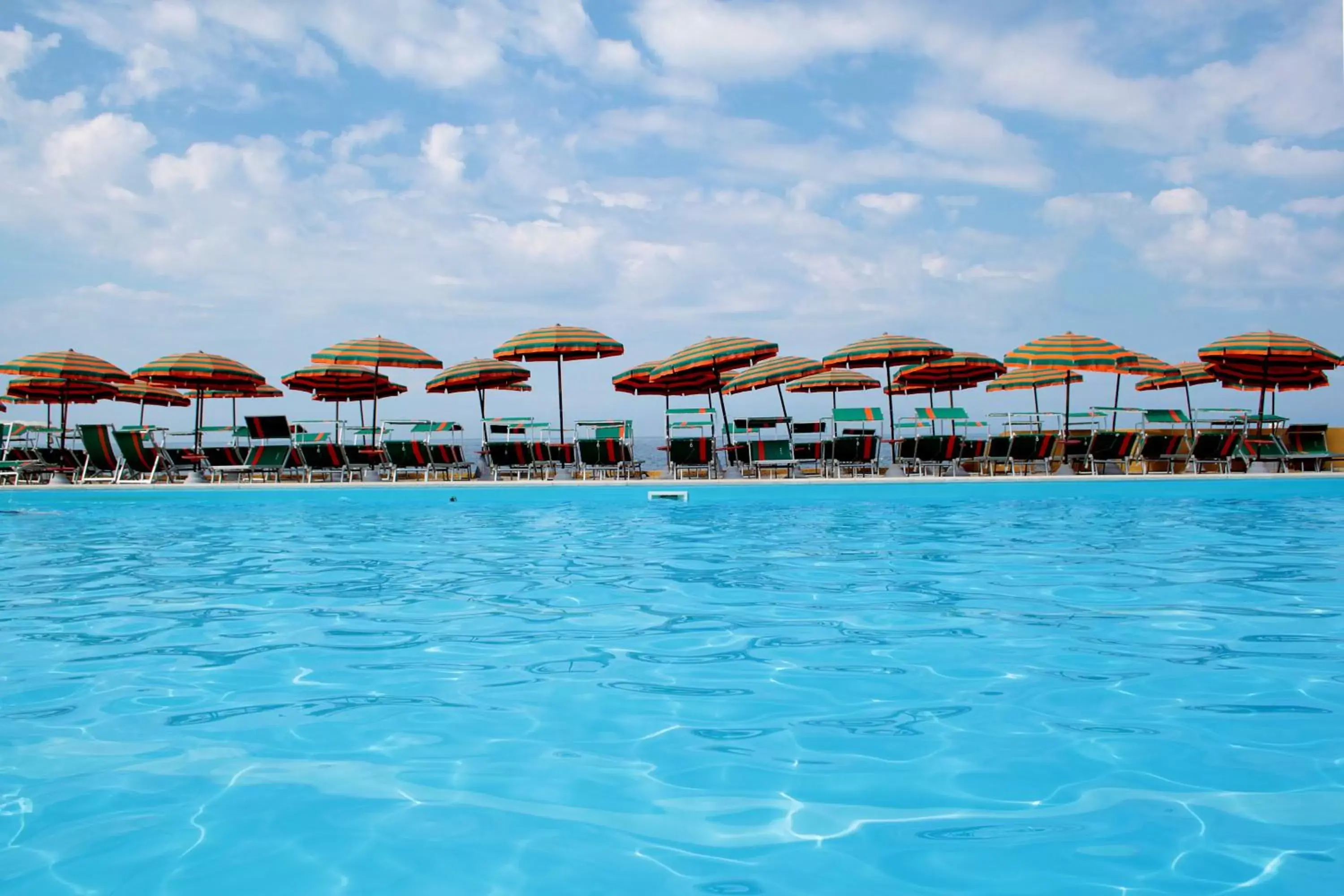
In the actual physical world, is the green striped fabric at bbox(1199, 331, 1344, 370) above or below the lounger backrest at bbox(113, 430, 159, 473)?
above

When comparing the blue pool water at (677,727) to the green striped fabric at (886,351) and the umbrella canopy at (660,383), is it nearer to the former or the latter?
the green striped fabric at (886,351)

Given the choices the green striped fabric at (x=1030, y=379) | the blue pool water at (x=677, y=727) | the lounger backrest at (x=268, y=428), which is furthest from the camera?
the green striped fabric at (x=1030, y=379)

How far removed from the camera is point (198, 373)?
41.6ft

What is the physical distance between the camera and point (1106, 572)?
15.6ft

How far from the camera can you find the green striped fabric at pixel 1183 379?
52.3 feet

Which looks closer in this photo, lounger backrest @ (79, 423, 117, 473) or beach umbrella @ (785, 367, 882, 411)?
lounger backrest @ (79, 423, 117, 473)

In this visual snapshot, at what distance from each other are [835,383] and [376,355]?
822 centimetres

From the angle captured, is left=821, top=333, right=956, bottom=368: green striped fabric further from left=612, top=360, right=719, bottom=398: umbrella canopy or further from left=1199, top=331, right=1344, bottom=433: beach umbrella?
left=1199, top=331, right=1344, bottom=433: beach umbrella

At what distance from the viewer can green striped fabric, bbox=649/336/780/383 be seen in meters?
11.7

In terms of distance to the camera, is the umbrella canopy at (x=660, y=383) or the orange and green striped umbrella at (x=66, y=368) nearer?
the orange and green striped umbrella at (x=66, y=368)

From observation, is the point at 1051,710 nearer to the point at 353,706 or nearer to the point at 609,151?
the point at 353,706

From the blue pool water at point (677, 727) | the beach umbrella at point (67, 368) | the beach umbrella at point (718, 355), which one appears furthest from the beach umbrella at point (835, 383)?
the beach umbrella at point (67, 368)

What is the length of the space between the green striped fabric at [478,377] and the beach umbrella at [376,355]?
20.9 inches

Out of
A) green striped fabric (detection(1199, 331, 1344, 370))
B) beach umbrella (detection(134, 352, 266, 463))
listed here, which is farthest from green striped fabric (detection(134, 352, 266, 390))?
green striped fabric (detection(1199, 331, 1344, 370))
